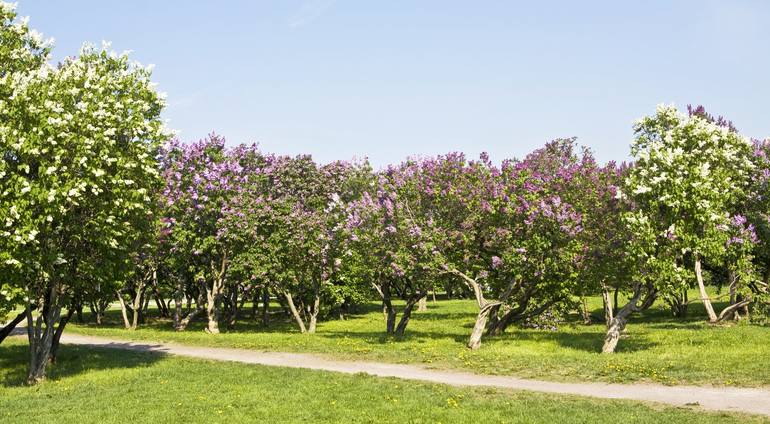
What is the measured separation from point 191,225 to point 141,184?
58.9 feet

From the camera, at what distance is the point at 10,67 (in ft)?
94.4

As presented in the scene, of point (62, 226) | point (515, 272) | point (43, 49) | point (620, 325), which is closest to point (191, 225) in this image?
point (43, 49)

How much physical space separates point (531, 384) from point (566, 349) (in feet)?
31.5

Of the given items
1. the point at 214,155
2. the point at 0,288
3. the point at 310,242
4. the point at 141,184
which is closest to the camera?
the point at 0,288

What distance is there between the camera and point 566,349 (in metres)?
31.3

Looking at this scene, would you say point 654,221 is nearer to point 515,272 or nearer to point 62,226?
point 515,272

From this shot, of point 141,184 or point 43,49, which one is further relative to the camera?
point 43,49

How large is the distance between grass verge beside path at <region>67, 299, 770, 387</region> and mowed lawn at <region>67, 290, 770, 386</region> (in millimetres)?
34

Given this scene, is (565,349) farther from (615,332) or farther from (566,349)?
(615,332)

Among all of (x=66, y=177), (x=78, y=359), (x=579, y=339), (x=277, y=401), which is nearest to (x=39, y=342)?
(x=78, y=359)

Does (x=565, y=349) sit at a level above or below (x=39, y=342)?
below

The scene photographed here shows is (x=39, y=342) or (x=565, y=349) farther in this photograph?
(x=565, y=349)

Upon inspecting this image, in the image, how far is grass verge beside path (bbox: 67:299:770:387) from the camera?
78.1ft

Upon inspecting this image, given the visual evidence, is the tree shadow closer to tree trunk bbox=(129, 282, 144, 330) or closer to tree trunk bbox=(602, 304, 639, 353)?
tree trunk bbox=(602, 304, 639, 353)
